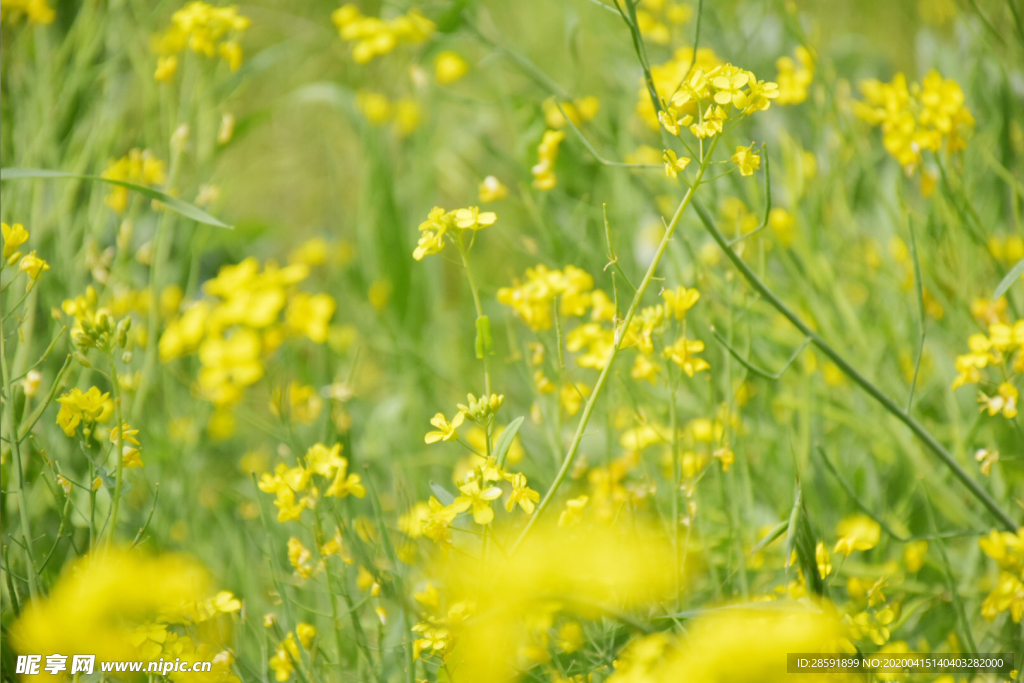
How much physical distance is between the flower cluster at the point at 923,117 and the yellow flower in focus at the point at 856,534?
33cm

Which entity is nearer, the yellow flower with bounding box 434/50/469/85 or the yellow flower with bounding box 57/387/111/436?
the yellow flower with bounding box 57/387/111/436

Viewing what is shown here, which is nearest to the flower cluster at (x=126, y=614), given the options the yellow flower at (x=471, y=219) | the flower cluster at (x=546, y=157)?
the yellow flower at (x=471, y=219)

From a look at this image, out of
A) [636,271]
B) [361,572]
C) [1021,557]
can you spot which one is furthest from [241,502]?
[1021,557]

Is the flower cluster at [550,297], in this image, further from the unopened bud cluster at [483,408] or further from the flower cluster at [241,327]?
the flower cluster at [241,327]

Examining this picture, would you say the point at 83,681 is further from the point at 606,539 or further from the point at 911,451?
the point at 911,451

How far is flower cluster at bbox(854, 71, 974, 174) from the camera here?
0.70 metres

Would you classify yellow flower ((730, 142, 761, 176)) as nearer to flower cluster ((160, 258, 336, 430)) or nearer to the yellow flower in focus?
the yellow flower in focus

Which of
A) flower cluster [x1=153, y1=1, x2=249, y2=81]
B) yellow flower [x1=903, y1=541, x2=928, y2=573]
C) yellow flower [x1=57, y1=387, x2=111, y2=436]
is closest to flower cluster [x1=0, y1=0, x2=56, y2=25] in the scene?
flower cluster [x1=153, y1=1, x2=249, y2=81]

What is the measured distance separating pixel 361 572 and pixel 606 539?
25cm

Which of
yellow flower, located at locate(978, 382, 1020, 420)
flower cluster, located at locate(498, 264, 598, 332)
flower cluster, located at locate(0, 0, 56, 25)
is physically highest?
flower cluster, located at locate(0, 0, 56, 25)

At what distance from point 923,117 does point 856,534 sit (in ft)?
1.22

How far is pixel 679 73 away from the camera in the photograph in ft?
2.73

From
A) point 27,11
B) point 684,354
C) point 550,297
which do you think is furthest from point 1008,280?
point 27,11

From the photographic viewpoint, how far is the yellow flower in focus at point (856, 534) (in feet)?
1.88
